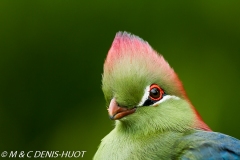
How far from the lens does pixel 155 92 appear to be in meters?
3.78

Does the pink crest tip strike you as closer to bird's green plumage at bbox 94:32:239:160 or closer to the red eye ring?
bird's green plumage at bbox 94:32:239:160

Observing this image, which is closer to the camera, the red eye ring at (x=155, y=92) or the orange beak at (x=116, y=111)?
the orange beak at (x=116, y=111)

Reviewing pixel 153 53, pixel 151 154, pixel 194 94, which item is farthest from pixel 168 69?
pixel 194 94

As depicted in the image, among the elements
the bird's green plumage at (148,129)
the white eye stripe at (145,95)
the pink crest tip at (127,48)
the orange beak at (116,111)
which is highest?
the pink crest tip at (127,48)

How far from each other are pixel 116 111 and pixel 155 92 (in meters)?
0.24

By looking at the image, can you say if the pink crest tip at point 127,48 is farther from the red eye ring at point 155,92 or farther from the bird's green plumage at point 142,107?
the red eye ring at point 155,92

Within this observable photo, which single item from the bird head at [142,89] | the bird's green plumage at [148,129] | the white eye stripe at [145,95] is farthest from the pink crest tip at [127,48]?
the bird's green plumage at [148,129]

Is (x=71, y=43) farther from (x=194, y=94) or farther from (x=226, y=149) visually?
(x=226, y=149)

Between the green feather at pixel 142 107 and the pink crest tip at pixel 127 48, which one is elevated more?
the pink crest tip at pixel 127 48

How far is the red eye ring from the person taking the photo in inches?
149

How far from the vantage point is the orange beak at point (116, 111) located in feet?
12.0

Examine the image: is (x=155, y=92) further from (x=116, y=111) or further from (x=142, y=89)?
(x=116, y=111)

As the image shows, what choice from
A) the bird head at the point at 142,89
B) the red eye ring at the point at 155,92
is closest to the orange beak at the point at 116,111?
the bird head at the point at 142,89

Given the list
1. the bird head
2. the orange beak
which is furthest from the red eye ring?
the orange beak
